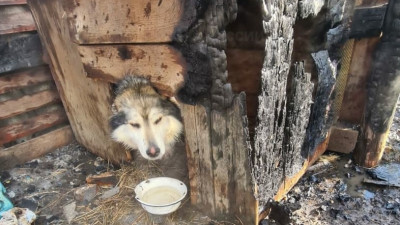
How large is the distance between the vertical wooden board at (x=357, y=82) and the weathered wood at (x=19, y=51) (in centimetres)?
382

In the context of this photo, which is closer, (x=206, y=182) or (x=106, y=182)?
(x=206, y=182)

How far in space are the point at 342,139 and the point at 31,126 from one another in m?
4.06

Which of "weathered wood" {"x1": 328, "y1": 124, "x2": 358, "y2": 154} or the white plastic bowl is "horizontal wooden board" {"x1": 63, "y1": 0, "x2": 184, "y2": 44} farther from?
"weathered wood" {"x1": 328, "y1": 124, "x2": 358, "y2": 154}

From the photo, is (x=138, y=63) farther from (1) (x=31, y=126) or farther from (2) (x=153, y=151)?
(1) (x=31, y=126)

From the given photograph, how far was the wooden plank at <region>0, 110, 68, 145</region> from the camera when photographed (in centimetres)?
362

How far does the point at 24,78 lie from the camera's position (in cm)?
359

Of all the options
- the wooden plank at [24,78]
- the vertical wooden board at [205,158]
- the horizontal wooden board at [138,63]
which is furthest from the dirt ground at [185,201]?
the horizontal wooden board at [138,63]

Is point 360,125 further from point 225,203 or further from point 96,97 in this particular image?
point 96,97

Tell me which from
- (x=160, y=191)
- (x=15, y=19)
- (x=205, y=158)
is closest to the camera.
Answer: (x=205, y=158)

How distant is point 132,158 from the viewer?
130 inches

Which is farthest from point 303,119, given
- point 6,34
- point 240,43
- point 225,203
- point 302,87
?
point 6,34

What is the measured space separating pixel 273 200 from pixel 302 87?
107 centimetres

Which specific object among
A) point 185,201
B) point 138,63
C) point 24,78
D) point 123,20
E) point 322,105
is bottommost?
point 185,201

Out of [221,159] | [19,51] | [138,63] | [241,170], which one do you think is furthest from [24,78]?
[241,170]
